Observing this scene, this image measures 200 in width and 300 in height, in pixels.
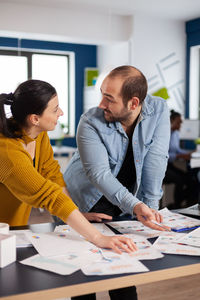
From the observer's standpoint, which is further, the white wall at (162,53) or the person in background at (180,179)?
the white wall at (162,53)

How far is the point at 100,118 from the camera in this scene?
6.27 feet

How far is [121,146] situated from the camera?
1.92 m

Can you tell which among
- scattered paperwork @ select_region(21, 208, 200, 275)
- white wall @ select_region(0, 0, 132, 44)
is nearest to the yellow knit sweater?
scattered paperwork @ select_region(21, 208, 200, 275)

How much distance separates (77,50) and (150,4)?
2117 mm

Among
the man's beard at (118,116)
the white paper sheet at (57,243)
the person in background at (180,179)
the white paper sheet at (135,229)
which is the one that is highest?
the man's beard at (118,116)

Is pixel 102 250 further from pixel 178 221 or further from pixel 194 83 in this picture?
pixel 194 83

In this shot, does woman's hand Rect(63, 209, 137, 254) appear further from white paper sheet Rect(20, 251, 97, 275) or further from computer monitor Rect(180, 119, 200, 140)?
computer monitor Rect(180, 119, 200, 140)

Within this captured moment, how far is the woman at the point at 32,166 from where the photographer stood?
140cm

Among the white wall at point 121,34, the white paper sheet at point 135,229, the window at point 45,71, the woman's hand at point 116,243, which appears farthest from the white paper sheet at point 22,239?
the window at point 45,71

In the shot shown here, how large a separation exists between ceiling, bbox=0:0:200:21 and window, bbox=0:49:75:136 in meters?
1.40

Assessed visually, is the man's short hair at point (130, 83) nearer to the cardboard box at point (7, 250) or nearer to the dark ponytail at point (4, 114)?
the dark ponytail at point (4, 114)

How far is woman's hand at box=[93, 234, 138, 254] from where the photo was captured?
4.36ft

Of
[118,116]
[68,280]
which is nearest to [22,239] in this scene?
[68,280]

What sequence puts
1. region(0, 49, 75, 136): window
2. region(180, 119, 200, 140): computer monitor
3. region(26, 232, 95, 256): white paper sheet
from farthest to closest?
region(0, 49, 75, 136): window
region(180, 119, 200, 140): computer monitor
region(26, 232, 95, 256): white paper sheet
